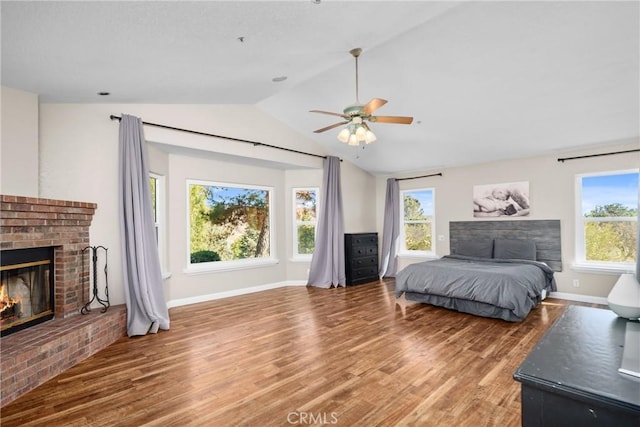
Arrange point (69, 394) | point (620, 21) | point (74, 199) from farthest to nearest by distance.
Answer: point (74, 199), point (620, 21), point (69, 394)

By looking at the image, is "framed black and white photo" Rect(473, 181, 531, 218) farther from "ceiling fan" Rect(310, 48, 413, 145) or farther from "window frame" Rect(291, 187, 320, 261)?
"ceiling fan" Rect(310, 48, 413, 145)

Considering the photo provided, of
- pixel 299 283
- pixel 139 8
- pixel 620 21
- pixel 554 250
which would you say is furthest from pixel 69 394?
pixel 554 250

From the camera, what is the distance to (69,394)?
7.84 ft

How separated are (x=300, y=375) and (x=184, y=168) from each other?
365 centimetres

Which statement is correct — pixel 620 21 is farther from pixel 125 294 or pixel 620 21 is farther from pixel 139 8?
pixel 125 294

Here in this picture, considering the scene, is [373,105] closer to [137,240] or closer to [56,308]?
[137,240]

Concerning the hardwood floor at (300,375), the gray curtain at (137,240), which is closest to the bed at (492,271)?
the hardwood floor at (300,375)

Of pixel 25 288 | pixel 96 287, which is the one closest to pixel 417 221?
pixel 96 287

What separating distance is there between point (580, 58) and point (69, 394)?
5186mm

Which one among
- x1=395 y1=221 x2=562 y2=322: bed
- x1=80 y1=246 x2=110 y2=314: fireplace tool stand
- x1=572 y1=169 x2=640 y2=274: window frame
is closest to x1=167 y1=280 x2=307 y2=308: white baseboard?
x1=80 y1=246 x2=110 y2=314: fireplace tool stand

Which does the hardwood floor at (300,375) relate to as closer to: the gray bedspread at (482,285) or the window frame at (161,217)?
the gray bedspread at (482,285)

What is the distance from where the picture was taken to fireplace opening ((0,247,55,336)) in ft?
8.95

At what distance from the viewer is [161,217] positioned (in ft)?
15.4

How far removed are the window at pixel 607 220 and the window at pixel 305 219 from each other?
4.35 metres
